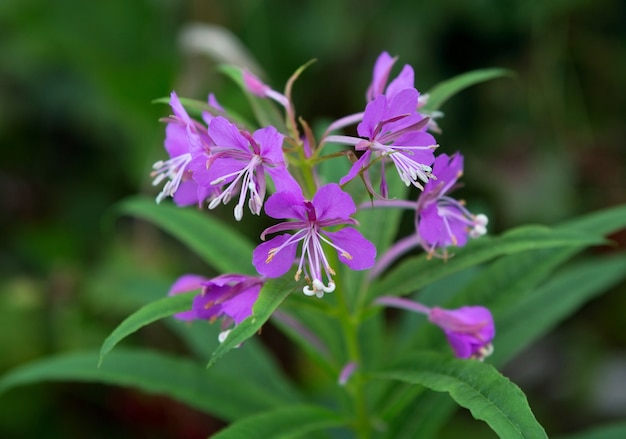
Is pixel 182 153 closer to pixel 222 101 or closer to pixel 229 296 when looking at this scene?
pixel 229 296

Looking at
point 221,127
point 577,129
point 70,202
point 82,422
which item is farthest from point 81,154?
point 221,127

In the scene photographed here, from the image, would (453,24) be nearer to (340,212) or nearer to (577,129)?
(577,129)

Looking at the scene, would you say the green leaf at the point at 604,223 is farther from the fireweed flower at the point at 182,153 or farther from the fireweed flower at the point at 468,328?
the fireweed flower at the point at 182,153

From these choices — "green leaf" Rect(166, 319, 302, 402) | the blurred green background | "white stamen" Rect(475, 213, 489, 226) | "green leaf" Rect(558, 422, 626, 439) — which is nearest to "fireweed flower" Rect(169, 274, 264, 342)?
"white stamen" Rect(475, 213, 489, 226)

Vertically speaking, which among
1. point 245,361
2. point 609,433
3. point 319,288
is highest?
point 319,288

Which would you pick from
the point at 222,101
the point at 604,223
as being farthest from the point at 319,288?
the point at 222,101

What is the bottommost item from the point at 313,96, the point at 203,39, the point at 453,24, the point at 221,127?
the point at 313,96
